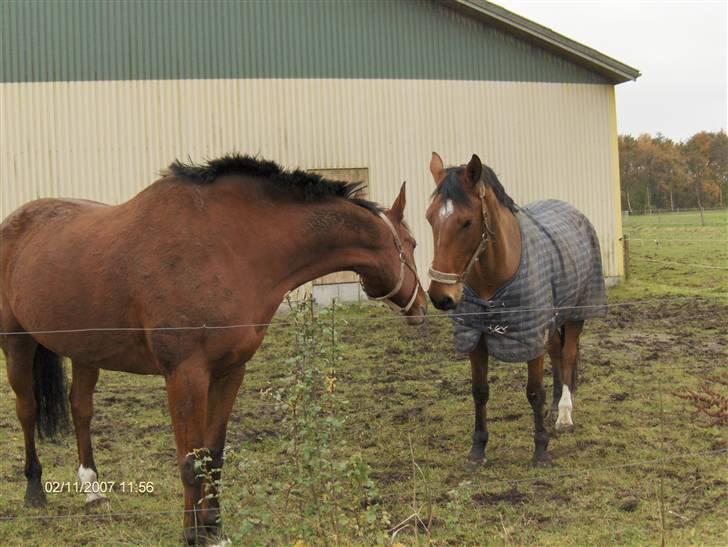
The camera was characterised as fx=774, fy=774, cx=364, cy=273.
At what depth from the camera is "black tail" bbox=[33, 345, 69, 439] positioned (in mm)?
4965

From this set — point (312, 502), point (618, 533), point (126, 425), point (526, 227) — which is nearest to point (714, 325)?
point (526, 227)

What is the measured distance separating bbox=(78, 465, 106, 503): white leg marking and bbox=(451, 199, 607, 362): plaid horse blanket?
2443 mm

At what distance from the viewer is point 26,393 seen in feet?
15.8

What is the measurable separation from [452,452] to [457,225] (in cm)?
171

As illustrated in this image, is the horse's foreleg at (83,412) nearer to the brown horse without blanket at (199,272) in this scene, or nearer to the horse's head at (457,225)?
the brown horse without blanket at (199,272)

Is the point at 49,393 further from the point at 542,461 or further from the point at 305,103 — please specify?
the point at 305,103

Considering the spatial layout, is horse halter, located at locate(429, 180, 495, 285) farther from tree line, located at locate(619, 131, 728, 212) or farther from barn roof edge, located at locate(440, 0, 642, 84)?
tree line, located at locate(619, 131, 728, 212)

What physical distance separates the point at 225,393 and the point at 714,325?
288 inches

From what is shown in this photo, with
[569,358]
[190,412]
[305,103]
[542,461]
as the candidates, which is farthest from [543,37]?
[190,412]

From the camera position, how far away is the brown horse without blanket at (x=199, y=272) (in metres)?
3.71

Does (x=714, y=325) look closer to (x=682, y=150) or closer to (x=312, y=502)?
(x=312, y=502)

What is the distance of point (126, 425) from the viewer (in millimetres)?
6238

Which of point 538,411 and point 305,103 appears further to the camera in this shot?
point 305,103

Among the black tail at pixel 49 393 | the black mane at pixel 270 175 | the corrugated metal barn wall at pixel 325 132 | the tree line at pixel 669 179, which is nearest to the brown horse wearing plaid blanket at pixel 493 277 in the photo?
the black mane at pixel 270 175
